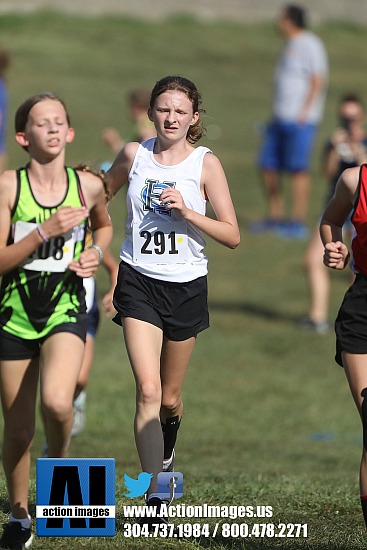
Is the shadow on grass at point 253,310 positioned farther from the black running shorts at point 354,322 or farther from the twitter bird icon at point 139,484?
the twitter bird icon at point 139,484

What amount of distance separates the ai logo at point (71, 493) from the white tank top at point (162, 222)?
1.22 metres

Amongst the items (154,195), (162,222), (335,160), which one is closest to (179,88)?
(154,195)

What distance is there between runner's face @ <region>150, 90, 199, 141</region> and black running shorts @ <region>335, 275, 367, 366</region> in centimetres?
121

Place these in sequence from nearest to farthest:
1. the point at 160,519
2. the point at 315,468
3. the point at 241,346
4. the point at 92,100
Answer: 1. the point at 160,519
2. the point at 315,468
3. the point at 241,346
4. the point at 92,100

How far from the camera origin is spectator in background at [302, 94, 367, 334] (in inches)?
490

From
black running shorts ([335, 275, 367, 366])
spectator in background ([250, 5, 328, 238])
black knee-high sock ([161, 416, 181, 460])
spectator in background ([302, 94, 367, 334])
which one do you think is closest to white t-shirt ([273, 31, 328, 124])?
spectator in background ([250, 5, 328, 238])

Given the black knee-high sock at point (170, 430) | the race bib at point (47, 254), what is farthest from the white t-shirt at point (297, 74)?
the race bib at point (47, 254)

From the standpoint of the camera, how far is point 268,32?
35094 mm

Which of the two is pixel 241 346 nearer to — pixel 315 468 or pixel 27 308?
pixel 315 468

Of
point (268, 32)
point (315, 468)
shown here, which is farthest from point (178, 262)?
point (268, 32)

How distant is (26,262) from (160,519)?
1.43 metres

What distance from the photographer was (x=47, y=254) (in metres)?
6.05

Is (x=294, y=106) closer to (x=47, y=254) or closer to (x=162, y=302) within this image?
(x=162, y=302)

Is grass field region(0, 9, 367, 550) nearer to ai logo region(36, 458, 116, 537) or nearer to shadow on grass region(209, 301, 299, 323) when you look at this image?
shadow on grass region(209, 301, 299, 323)
